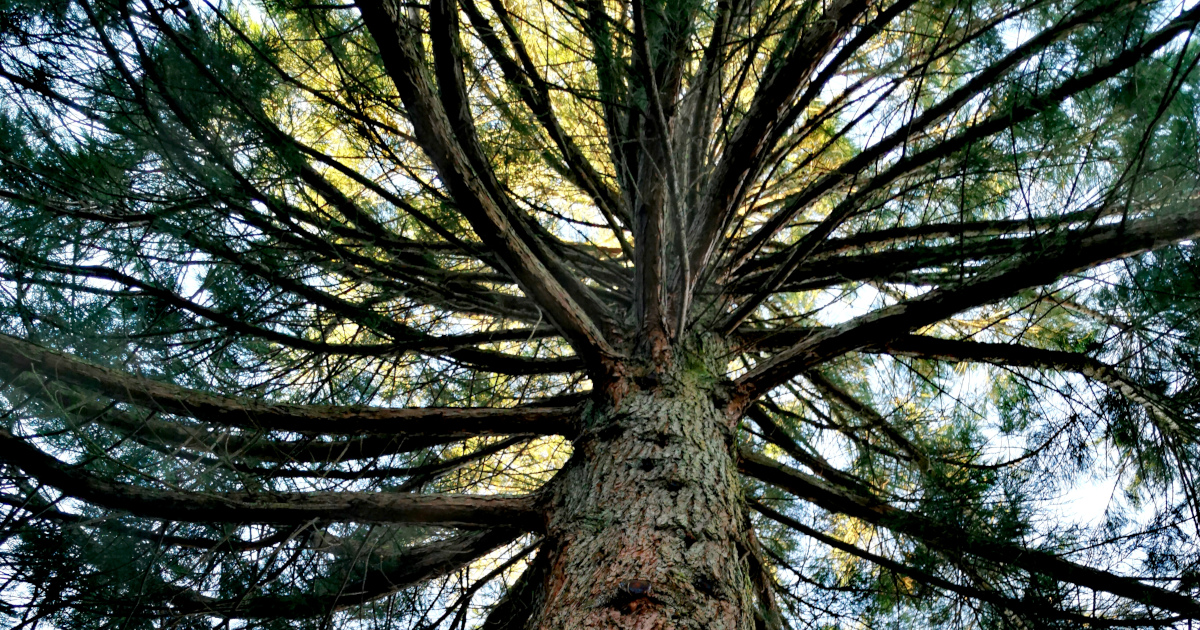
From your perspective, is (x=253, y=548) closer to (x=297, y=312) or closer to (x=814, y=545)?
(x=297, y=312)

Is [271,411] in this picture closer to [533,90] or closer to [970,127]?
[533,90]

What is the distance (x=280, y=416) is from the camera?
6.25 ft

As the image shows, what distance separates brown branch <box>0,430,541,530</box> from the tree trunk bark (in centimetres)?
17

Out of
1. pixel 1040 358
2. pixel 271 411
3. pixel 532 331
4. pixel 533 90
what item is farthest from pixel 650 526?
pixel 1040 358

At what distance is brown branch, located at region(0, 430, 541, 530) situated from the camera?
5.24 ft

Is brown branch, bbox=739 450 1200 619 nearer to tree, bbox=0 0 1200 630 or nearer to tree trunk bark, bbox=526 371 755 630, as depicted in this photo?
tree, bbox=0 0 1200 630

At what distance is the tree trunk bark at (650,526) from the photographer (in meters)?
1.36

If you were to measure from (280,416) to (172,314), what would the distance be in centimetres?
62

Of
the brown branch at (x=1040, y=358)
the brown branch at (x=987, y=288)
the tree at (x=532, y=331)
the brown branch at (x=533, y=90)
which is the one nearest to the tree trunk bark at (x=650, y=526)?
the tree at (x=532, y=331)

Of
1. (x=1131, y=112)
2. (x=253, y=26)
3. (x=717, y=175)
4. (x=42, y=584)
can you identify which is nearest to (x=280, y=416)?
(x=42, y=584)

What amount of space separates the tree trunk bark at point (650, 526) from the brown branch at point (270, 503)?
0.56 ft

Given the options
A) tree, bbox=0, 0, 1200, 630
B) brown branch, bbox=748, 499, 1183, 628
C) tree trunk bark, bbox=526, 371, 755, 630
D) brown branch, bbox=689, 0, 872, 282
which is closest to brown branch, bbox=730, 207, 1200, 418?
tree, bbox=0, 0, 1200, 630

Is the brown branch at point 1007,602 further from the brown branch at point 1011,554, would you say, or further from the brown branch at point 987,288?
the brown branch at point 987,288

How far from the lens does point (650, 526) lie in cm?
156
